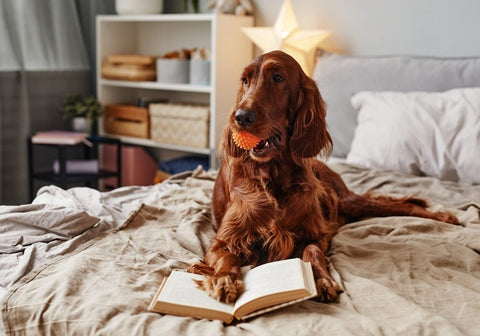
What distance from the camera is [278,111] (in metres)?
1.48

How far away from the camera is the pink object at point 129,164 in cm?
380

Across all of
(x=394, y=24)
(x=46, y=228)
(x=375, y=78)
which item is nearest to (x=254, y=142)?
(x=46, y=228)

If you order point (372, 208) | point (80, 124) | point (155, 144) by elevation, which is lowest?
point (155, 144)

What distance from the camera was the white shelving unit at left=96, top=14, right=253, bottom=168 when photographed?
3.37m

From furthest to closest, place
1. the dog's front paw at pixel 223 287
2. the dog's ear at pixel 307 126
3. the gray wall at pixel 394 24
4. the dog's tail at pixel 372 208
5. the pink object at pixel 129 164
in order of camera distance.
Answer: the pink object at pixel 129 164, the gray wall at pixel 394 24, the dog's tail at pixel 372 208, the dog's ear at pixel 307 126, the dog's front paw at pixel 223 287


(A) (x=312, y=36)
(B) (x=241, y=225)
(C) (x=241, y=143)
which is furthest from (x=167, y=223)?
(A) (x=312, y=36)

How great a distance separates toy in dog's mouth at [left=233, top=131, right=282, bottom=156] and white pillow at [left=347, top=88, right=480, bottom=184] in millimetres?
1118

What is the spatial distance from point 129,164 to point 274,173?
2.42m

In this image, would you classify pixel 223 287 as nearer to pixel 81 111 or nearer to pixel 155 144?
pixel 155 144

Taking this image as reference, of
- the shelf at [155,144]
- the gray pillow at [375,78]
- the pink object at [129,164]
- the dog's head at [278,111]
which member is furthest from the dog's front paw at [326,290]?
the pink object at [129,164]

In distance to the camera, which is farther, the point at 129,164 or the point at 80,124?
the point at 129,164

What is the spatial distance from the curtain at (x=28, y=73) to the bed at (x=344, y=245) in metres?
1.56

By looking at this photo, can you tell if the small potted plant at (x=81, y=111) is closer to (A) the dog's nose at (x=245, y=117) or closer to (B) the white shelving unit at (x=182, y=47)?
(B) the white shelving unit at (x=182, y=47)

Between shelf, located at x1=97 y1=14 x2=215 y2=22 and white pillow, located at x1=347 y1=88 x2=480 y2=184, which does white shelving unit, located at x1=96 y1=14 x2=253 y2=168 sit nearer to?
shelf, located at x1=97 y1=14 x2=215 y2=22
